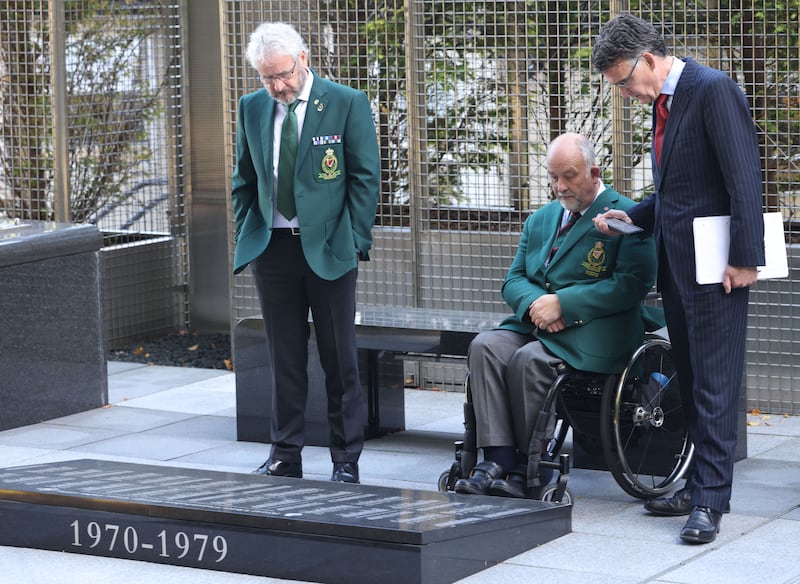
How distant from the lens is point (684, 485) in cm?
557

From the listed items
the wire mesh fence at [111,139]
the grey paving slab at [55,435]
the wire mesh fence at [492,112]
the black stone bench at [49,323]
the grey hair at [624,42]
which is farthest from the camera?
the wire mesh fence at [111,139]

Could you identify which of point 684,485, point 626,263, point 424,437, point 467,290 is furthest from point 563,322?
point 467,290

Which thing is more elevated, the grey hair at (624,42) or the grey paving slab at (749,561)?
the grey hair at (624,42)

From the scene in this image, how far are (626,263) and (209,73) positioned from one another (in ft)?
16.8

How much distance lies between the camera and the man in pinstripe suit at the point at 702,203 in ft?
15.9

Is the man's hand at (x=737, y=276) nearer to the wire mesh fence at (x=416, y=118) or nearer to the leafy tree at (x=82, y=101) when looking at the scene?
the wire mesh fence at (x=416, y=118)

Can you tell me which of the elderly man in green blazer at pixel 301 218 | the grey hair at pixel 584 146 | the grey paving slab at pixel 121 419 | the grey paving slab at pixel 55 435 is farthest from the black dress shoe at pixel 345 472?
the grey paving slab at pixel 121 419

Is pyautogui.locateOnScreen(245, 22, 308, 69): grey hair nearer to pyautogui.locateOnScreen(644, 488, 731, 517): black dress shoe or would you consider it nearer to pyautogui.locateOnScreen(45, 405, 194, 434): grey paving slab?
pyautogui.locateOnScreen(644, 488, 731, 517): black dress shoe

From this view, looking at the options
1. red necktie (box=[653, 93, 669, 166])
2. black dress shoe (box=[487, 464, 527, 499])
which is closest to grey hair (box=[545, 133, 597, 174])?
red necktie (box=[653, 93, 669, 166])

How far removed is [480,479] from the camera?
5.09m

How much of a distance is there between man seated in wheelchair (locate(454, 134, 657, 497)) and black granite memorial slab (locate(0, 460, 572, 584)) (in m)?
0.27

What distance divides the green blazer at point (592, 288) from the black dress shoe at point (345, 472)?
885 mm

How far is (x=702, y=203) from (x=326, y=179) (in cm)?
150

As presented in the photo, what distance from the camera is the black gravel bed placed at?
916cm
